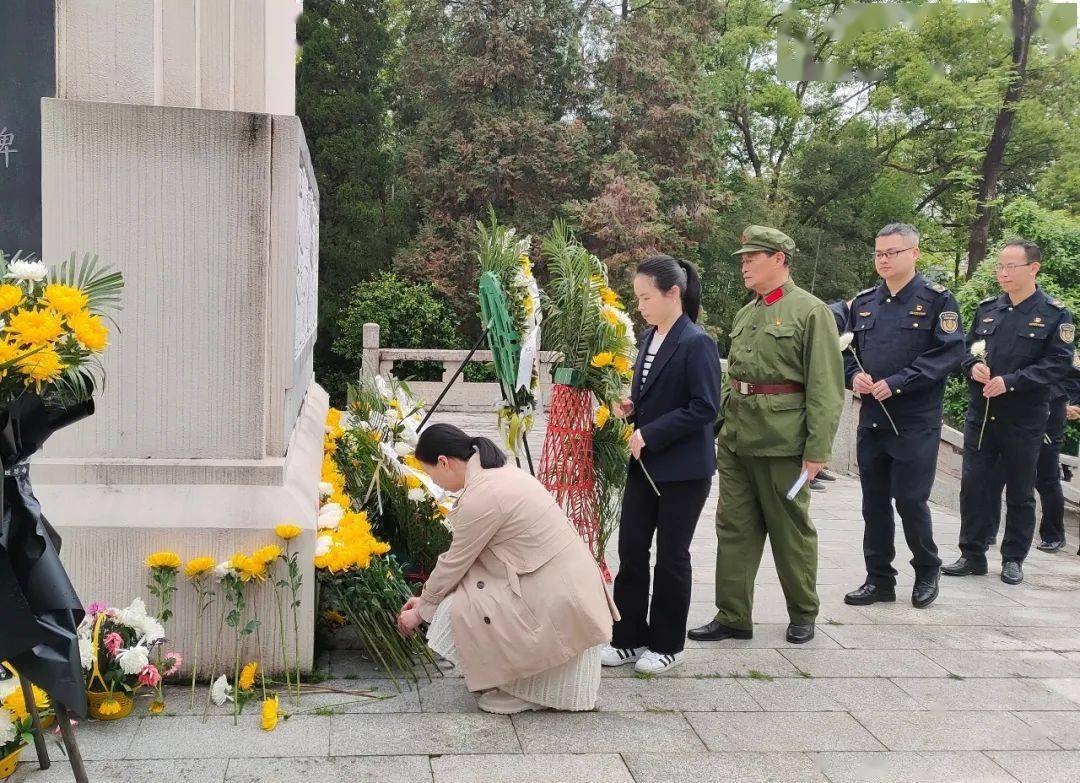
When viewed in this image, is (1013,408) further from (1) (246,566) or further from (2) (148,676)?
(2) (148,676)

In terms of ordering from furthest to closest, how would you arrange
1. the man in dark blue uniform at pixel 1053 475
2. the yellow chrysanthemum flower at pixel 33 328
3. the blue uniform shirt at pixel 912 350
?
the man in dark blue uniform at pixel 1053 475
the blue uniform shirt at pixel 912 350
the yellow chrysanthemum flower at pixel 33 328

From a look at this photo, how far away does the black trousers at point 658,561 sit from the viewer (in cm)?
440

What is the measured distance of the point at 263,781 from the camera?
3.19 meters

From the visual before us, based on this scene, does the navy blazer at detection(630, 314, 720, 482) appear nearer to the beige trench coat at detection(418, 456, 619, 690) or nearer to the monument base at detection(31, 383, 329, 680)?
the beige trench coat at detection(418, 456, 619, 690)

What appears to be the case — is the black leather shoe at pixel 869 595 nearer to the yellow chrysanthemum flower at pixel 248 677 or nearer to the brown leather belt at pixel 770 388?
the brown leather belt at pixel 770 388

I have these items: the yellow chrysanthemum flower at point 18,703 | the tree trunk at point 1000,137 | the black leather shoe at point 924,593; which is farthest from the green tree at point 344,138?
the yellow chrysanthemum flower at point 18,703

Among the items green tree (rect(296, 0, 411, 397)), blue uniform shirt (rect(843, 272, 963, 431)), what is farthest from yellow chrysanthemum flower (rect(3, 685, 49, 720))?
green tree (rect(296, 0, 411, 397))

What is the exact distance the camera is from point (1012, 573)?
6465 millimetres

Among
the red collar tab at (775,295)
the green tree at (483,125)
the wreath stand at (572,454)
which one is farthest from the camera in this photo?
the green tree at (483,125)

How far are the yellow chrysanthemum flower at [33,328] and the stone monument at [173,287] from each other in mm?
1233

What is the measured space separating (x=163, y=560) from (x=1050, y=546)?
20.5 feet

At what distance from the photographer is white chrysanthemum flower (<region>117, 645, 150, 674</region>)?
140 inches

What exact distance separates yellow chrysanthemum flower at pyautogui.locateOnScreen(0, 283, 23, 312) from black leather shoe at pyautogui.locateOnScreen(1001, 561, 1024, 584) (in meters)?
5.74

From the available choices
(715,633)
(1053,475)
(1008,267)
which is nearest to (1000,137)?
(1053,475)
